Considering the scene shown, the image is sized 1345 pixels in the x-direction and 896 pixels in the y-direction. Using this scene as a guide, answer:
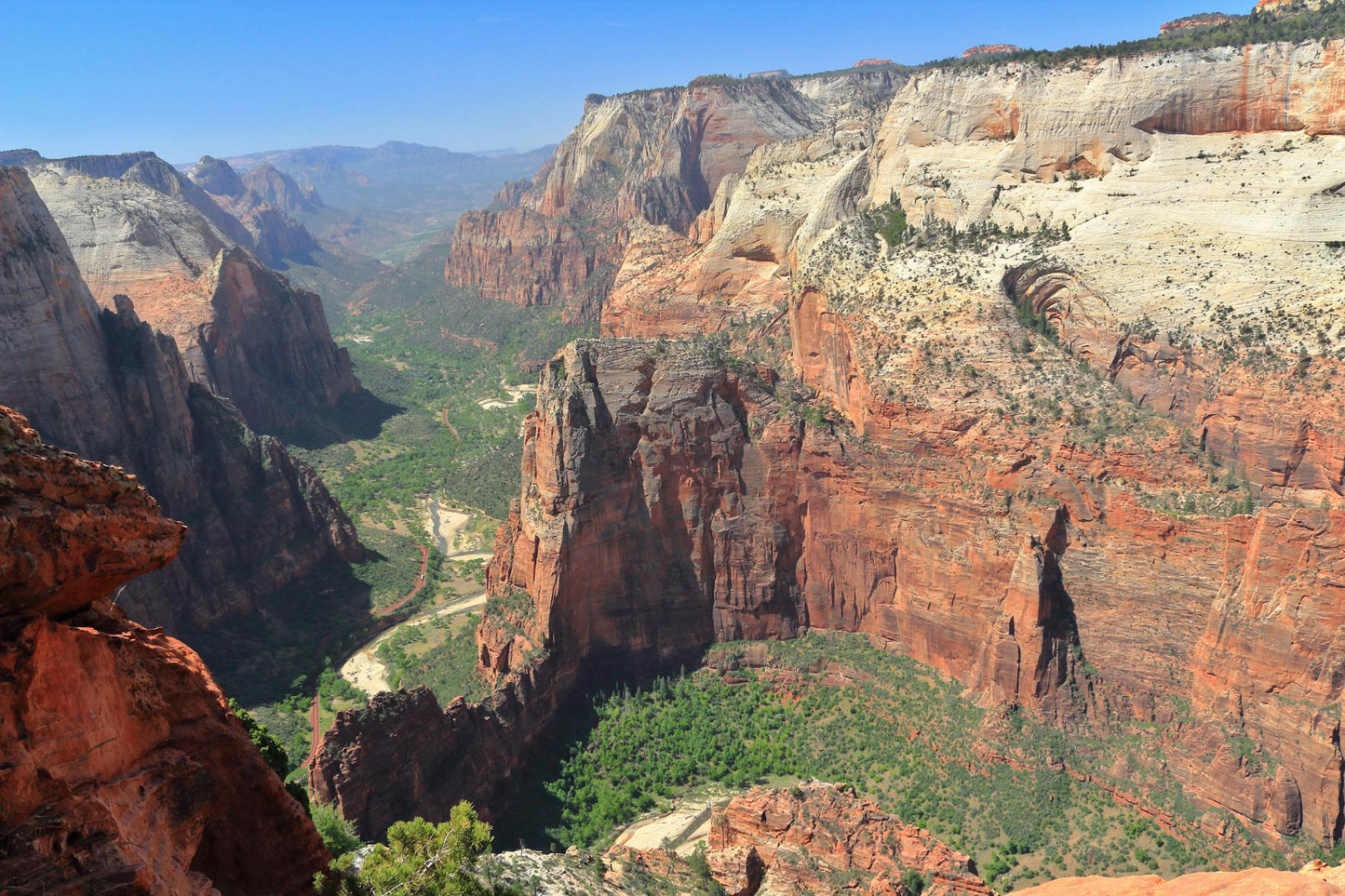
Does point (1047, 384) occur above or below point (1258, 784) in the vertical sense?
above

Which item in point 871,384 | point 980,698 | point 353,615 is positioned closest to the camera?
point 980,698

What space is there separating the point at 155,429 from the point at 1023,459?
6108cm

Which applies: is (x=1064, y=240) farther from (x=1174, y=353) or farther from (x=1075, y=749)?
(x=1075, y=749)

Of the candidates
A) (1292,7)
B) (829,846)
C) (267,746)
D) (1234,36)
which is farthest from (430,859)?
(1292,7)

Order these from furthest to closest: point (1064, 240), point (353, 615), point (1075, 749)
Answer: point (353, 615) → point (1064, 240) → point (1075, 749)

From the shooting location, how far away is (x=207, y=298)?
104750 mm

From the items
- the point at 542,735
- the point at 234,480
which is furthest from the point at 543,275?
the point at 542,735

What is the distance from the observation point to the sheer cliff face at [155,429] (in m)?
60.4

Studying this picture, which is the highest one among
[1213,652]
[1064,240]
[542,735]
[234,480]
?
[1064,240]

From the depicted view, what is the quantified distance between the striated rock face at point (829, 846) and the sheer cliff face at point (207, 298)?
275ft

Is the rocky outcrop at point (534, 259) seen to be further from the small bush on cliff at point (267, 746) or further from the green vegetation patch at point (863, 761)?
the small bush on cliff at point (267, 746)

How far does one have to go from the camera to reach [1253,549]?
138ft

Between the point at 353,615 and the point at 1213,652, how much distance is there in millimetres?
59011

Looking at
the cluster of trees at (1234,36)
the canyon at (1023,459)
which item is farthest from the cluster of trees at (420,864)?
the cluster of trees at (1234,36)
